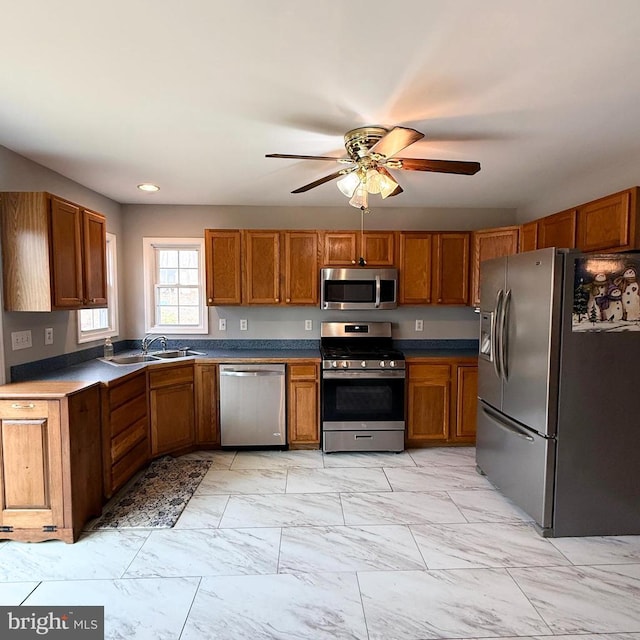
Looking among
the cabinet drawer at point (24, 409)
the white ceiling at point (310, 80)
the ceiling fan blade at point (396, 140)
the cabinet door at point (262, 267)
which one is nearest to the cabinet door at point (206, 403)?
the cabinet door at point (262, 267)

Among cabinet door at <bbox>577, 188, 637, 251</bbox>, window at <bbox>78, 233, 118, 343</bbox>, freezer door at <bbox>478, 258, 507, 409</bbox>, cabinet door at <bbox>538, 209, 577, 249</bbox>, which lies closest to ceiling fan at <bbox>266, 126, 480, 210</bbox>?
freezer door at <bbox>478, 258, 507, 409</bbox>

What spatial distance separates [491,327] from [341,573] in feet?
6.25

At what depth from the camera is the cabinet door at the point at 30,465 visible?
2135 mm

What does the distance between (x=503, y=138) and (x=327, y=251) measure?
185 cm

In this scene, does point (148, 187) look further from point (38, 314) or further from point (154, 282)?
point (38, 314)

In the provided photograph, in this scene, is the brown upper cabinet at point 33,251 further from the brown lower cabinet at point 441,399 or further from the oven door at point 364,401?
the brown lower cabinet at point 441,399

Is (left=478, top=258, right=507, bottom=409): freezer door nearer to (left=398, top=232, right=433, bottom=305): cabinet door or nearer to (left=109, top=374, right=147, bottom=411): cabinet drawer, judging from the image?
(left=398, top=232, right=433, bottom=305): cabinet door

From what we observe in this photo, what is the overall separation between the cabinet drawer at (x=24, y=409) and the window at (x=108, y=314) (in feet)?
4.15

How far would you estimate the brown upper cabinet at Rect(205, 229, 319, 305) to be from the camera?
12.1 feet

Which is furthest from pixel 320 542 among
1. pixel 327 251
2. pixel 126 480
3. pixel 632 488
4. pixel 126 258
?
pixel 126 258

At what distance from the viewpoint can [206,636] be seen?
1.60 metres

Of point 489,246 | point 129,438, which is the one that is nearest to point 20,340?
point 129,438

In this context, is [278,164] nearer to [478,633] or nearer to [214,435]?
[214,435]

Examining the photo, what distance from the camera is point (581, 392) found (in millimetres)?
2229
